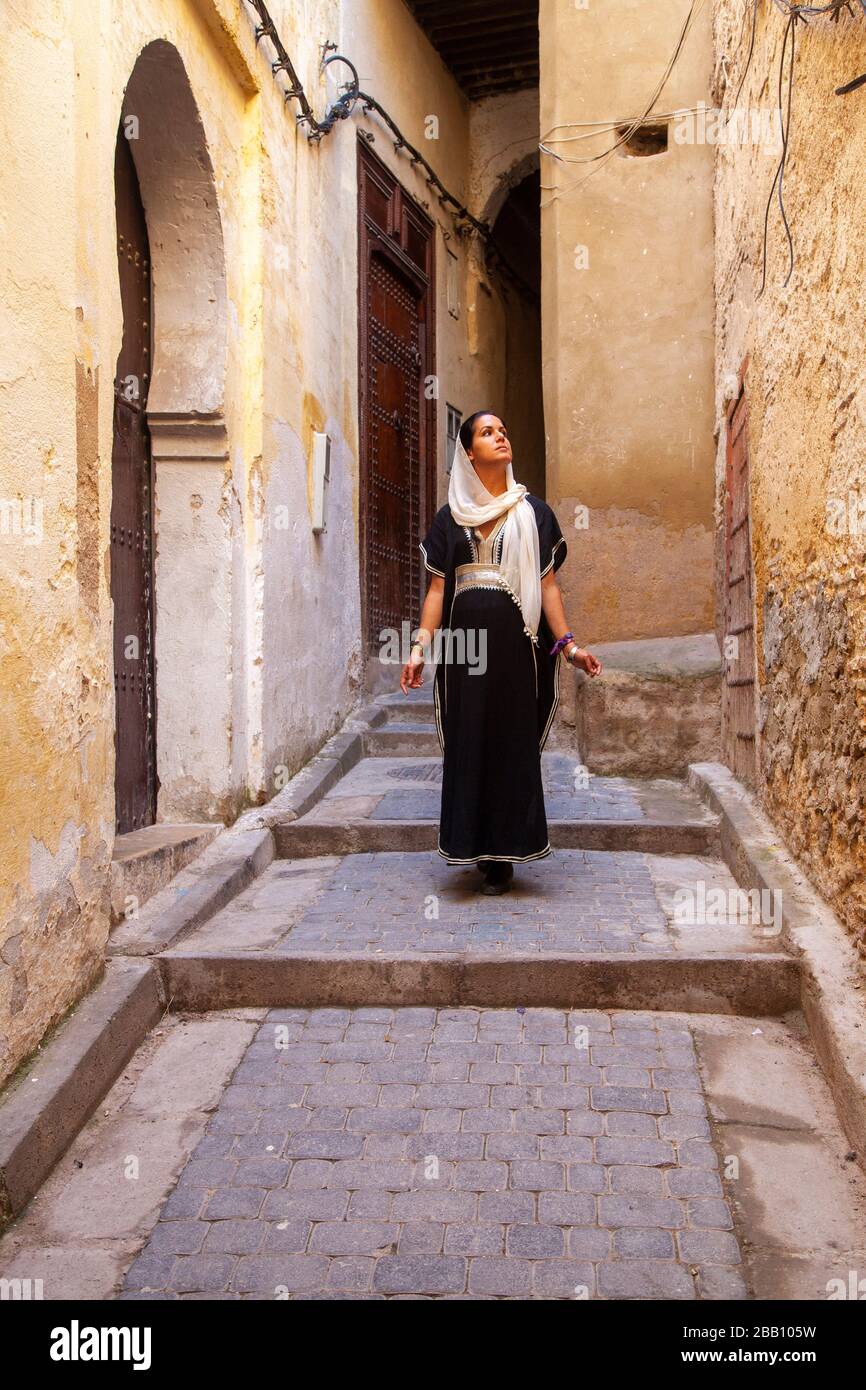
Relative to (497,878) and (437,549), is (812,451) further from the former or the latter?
(497,878)

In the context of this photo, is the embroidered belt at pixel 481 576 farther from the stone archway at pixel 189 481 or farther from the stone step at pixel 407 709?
the stone step at pixel 407 709

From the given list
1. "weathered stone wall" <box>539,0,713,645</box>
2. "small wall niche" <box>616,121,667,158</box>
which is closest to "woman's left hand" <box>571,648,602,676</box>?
"weathered stone wall" <box>539,0,713,645</box>

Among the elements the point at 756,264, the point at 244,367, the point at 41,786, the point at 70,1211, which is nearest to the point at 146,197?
the point at 244,367

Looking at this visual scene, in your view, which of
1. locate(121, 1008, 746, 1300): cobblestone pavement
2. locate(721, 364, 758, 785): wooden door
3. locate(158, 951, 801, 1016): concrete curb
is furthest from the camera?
locate(721, 364, 758, 785): wooden door

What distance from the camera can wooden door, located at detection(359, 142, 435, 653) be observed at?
789cm

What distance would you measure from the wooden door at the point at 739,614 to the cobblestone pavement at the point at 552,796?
371mm

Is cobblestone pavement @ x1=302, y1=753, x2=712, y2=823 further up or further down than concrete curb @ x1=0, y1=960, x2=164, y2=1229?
further up

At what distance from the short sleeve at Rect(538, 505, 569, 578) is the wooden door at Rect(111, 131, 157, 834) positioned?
1.73 meters

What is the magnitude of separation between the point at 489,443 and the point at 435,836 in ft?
5.99

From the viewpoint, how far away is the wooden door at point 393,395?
25.9 ft

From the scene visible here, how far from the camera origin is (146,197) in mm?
4871

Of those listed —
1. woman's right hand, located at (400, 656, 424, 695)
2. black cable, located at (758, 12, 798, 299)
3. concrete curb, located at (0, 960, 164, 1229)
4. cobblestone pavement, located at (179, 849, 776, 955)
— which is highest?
black cable, located at (758, 12, 798, 299)

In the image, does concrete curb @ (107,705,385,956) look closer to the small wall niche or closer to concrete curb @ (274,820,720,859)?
concrete curb @ (274,820,720,859)

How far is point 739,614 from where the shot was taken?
5602mm
